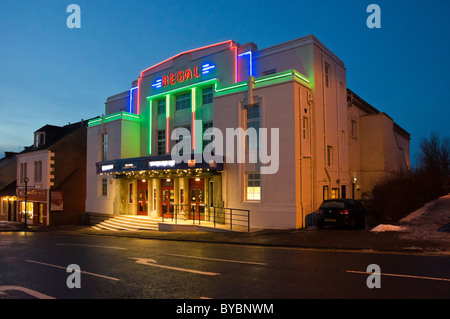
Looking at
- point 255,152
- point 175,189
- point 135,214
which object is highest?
point 255,152

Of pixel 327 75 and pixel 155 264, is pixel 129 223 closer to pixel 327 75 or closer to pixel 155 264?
pixel 155 264

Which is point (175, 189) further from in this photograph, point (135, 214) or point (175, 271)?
point (175, 271)

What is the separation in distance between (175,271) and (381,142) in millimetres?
23728

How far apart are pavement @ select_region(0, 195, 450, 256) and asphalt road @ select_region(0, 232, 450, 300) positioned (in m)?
1.07

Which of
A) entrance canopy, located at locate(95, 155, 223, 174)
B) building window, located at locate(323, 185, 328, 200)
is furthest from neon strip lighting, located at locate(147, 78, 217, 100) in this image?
building window, located at locate(323, 185, 328, 200)

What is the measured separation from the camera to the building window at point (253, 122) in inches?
763

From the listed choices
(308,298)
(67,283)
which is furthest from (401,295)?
(67,283)

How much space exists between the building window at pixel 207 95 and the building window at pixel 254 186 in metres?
6.39

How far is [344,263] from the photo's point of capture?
897cm

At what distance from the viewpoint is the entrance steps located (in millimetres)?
21556

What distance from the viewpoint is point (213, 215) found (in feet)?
68.0

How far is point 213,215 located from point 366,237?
9.54 meters

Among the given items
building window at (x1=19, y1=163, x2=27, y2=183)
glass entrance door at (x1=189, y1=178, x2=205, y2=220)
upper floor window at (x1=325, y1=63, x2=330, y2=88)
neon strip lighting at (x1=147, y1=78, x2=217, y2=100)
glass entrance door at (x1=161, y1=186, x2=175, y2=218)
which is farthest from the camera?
building window at (x1=19, y1=163, x2=27, y2=183)

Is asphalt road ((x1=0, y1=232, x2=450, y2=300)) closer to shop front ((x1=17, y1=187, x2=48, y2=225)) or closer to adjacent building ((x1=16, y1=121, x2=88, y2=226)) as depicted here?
adjacent building ((x1=16, y1=121, x2=88, y2=226))
